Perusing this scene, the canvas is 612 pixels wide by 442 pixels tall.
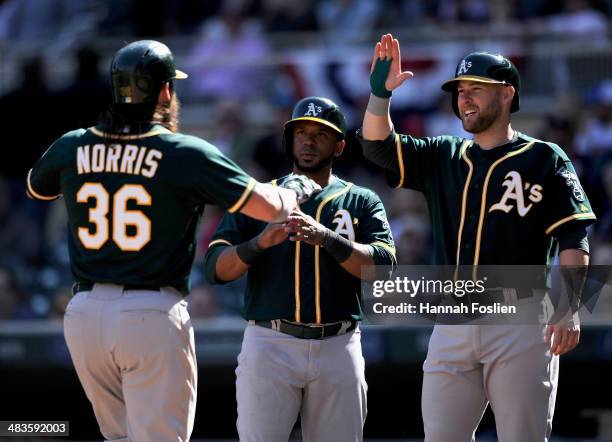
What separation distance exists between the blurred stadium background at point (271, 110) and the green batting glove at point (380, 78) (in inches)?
133

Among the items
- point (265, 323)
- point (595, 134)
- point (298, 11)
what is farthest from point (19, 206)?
point (265, 323)

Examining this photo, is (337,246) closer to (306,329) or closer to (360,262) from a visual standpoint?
(360,262)

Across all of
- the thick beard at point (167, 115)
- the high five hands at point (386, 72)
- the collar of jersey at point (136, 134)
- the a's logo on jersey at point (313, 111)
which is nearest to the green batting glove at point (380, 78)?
the high five hands at point (386, 72)

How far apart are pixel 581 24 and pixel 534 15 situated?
1.69 ft

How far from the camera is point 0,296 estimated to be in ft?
29.9

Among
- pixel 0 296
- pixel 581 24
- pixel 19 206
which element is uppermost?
pixel 581 24

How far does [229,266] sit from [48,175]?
2.85 feet

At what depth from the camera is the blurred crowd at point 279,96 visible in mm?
9117

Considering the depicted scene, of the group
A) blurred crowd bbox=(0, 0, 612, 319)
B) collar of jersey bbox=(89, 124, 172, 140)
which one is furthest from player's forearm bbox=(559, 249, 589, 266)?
blurred crowd bbox=(0, 0, 612, 319)

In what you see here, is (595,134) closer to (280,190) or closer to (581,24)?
(581,24)

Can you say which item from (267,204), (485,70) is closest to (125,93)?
(267,204)

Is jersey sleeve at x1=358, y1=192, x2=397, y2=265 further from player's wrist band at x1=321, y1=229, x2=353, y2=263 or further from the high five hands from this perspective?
the high five hands

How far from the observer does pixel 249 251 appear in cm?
484

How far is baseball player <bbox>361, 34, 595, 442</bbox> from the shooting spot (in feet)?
15.3
